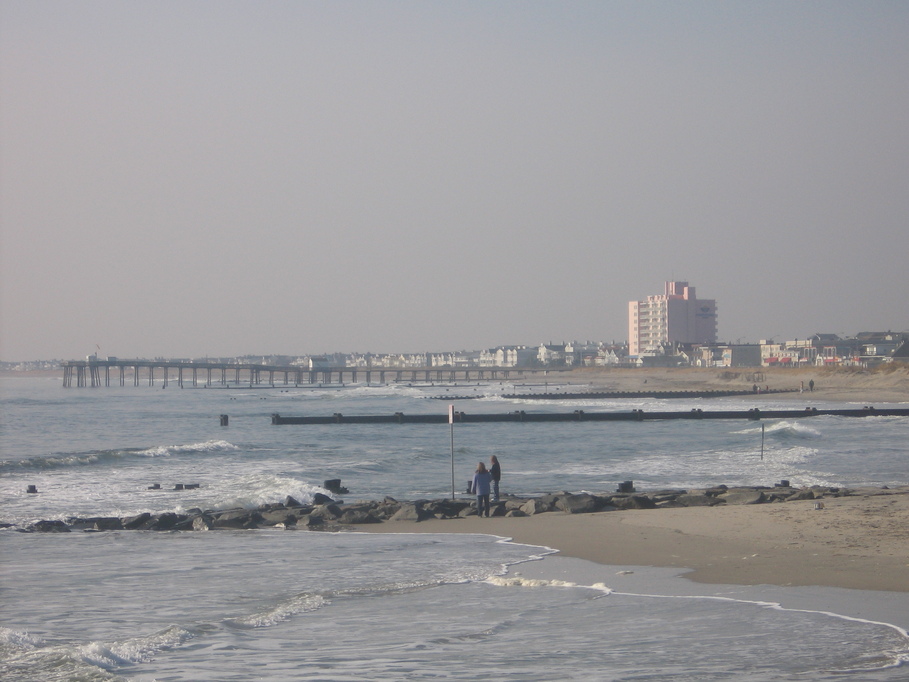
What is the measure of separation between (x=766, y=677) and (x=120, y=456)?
2978cm

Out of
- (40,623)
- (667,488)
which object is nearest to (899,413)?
(667,488)

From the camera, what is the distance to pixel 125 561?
12922 millimetres

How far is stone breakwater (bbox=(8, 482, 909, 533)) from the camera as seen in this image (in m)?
16.8

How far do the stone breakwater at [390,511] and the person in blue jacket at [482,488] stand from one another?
0.26 metres

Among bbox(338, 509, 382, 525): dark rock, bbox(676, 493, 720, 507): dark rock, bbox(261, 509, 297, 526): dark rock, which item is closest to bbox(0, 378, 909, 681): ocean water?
bbox(261, 509, 297, 526): dark rock

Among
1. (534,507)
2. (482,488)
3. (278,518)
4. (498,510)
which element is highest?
(482,488)

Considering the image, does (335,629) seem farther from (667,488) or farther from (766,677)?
(667,488)

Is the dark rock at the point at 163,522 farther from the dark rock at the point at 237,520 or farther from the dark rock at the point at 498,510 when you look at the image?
the dark rock at the point at 498,510

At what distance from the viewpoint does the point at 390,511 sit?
17.6 meters

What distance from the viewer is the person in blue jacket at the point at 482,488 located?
55.6 feet

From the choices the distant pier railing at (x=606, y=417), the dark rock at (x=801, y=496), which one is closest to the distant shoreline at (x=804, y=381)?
the distant pier railing at (x=606, y=417)

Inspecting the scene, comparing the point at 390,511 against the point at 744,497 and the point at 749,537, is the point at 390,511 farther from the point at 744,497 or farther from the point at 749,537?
the point at 749,537

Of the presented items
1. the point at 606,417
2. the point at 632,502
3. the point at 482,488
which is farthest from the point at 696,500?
the point at 606,417

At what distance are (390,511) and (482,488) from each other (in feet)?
6.48
